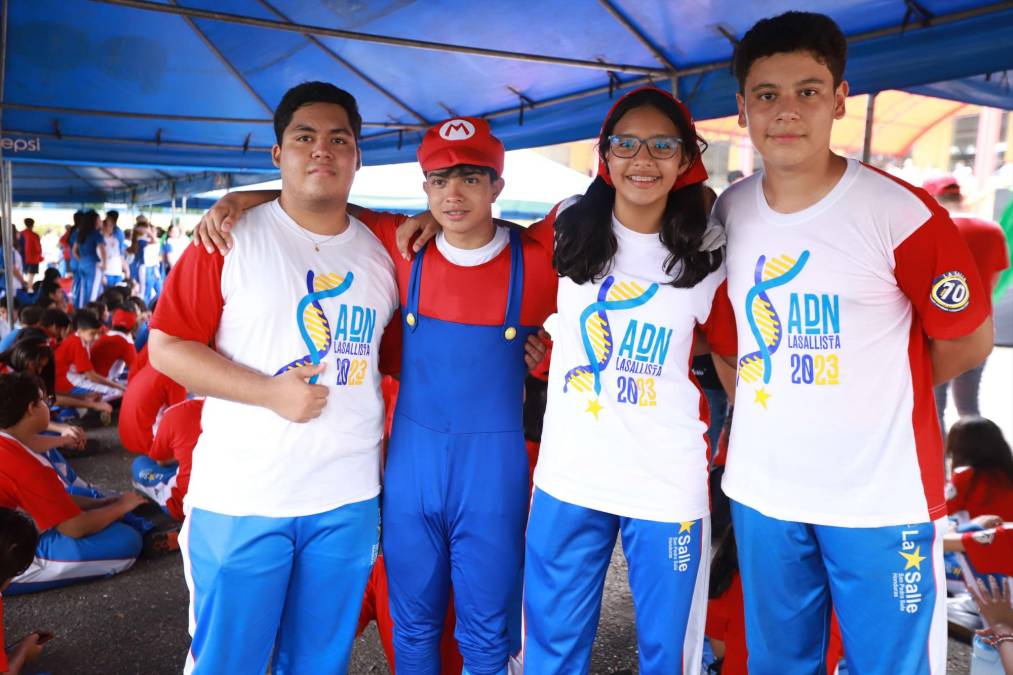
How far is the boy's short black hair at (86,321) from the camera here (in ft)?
23.5

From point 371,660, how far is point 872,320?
96.0 inches

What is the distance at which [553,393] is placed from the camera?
6.73 ft

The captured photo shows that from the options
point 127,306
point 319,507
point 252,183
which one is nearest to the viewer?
point 319,507

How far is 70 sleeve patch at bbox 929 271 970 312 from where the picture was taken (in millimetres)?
1686

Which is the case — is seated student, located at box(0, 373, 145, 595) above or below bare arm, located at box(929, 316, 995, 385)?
below

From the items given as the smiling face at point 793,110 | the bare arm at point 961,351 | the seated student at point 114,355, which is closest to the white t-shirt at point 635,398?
the smiling face at point 793,110

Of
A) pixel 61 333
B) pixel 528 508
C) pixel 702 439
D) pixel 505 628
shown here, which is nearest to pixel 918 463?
pixel 702 439

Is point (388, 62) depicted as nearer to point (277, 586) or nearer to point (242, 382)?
point (242, 382)

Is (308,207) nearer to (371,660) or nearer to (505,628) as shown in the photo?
(505,628)

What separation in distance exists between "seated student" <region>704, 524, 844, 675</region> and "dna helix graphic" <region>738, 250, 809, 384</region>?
0.88 metres

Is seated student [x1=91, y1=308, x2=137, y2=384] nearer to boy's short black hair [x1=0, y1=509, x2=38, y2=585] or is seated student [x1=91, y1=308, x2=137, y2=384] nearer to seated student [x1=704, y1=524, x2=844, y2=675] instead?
boy's short black hair [x1=0, y1=509, x2=38, y2=585]

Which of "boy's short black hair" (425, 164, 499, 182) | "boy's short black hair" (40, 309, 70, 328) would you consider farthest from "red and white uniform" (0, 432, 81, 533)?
"boy's short black hair" (40, 309, 70, 328)

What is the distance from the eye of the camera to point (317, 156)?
2.01 meters

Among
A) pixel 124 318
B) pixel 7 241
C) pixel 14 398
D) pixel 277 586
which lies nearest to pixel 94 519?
pixel 14 398
